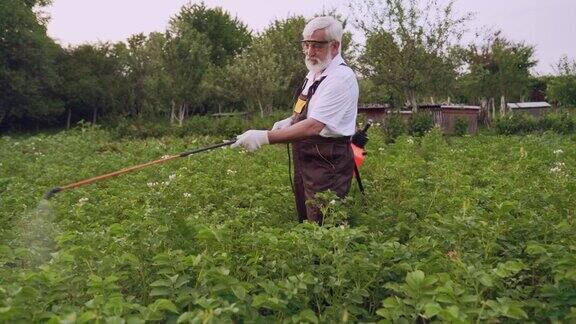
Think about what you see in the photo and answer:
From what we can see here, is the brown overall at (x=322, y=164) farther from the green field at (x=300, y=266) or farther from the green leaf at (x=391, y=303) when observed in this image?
the green leaf at (x=391, y=303)

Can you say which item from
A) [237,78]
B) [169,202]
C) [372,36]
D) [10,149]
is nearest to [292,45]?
[237,78]

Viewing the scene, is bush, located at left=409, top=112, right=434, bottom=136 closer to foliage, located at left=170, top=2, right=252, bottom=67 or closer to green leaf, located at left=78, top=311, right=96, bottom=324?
green leaf, located at left=78, top=311, right=96, bottom=324

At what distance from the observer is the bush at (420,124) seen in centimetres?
1839

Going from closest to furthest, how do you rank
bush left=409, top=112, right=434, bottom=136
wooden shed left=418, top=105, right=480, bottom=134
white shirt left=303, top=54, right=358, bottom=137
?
white shirt left=303, top=54, right=358, bottom=137
bush left=409, top=112, right=434, bottom=136
wooden shed left=418, top=105, right=480, bottom=134

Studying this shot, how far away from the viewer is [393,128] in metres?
17.4

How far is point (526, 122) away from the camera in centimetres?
2200

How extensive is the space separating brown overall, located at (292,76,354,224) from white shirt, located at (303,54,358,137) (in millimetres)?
94

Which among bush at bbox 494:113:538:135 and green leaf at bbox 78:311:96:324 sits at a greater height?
green leaf at bbox 78:311:96:324

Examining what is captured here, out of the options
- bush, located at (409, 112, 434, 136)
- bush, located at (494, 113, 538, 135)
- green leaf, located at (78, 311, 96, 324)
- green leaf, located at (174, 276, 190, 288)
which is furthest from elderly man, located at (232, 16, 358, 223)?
bush, located at (494, 113, 538, 135)

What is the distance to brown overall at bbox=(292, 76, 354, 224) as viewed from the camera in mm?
4504

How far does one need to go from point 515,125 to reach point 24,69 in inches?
992

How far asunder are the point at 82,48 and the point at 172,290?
130ft

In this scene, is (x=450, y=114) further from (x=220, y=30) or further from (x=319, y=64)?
(x=220, y=30)

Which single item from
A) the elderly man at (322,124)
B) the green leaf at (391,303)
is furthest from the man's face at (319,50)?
the green leaf at (391,303)
